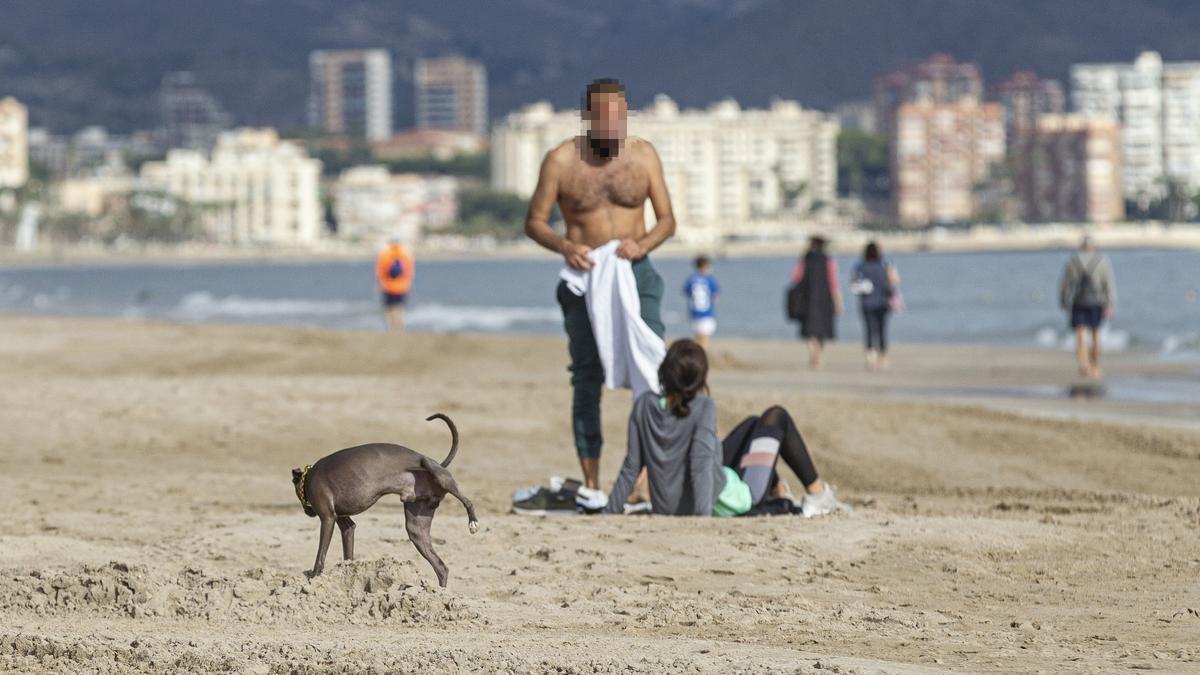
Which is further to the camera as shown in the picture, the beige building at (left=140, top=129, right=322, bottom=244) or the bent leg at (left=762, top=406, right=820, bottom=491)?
the beige building at (left=140, top=129, right=322, bottom=244)

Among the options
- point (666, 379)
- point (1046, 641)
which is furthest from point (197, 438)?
point (1046, 641)

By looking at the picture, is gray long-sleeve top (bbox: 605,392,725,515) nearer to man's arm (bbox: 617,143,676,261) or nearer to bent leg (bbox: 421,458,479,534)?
man's arm (bbox: 617,143,676,261)

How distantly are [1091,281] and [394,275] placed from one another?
28.7ft

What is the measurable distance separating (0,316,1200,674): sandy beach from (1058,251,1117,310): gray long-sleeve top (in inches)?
160

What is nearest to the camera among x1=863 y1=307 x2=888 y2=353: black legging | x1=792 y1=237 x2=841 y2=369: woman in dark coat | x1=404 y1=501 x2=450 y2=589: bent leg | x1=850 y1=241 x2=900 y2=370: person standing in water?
x1=404 y1=501 x2=450 y2=589: bent leg

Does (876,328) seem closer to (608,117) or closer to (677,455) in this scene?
(608,117)

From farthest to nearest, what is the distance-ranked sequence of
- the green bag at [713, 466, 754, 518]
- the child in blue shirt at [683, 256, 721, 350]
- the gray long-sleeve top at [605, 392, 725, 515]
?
the child in blue shirt at [683, 256, 721, 350], the green bag at [713, 466, 754, 518], the gray long-sleeve top at [605, 392, 725, 515]

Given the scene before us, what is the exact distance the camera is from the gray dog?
5086 mm

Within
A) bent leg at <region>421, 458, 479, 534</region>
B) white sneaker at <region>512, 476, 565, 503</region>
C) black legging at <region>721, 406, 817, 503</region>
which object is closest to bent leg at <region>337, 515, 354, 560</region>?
bent leg at <region>421, 458, 479, 534</region>

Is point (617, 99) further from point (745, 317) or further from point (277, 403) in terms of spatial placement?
point (745, 317)

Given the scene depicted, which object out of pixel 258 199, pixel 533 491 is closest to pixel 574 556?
pixel 533 491

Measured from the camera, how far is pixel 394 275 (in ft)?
70.4

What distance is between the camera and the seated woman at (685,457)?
6.72 meters

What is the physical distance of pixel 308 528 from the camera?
21.2 ft
